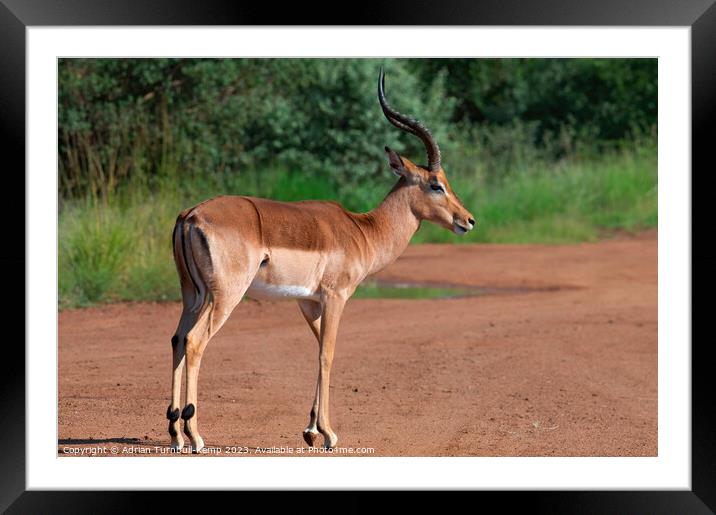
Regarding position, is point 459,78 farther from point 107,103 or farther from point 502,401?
point 502,401

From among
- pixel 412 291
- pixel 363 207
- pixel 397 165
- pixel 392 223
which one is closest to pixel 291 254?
pixel 392 223

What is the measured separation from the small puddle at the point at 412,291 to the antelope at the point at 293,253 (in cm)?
616

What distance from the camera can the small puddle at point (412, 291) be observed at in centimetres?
1516

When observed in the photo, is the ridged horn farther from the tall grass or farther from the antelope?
the tall grass

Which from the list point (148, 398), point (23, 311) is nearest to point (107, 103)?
point (148, 398)

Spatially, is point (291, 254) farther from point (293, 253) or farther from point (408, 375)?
point (408, 375)

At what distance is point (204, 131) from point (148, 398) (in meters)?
9.22

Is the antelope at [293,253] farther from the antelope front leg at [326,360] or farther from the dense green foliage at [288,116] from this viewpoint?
the dense green foliage at [288,116]

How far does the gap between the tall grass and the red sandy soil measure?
693 millimetres

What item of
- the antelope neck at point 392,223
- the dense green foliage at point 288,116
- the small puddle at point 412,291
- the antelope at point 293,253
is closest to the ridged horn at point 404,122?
the antelope at point 293,253

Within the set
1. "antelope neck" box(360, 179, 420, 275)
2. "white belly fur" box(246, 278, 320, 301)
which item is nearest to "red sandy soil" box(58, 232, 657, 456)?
"white belly fur" box(246, 278, 320, 301)

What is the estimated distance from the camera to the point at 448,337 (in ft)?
40.3

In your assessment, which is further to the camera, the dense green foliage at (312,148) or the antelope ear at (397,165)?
the dense green foliage at (312,148)

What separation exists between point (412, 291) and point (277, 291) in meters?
7.90
